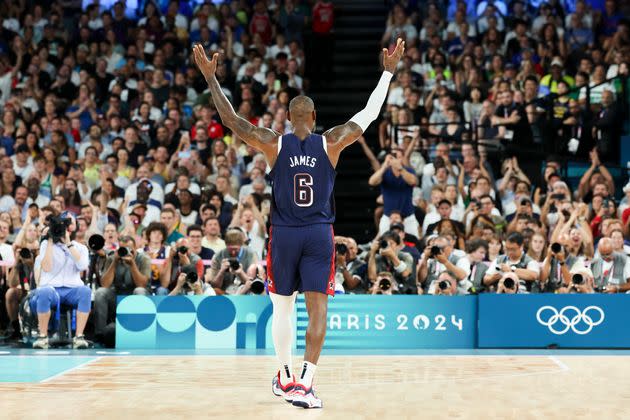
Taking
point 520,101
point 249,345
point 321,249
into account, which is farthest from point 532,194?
point 321,249

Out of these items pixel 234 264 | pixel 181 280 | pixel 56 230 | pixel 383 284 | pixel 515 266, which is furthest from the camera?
pixel 515 266

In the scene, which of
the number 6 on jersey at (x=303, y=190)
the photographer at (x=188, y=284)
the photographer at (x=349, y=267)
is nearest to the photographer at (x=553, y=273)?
the photographer at (x=349, y=267)

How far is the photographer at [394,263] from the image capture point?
Result: 1517 centimetres

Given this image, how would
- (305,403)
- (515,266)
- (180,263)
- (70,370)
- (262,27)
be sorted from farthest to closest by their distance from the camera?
1. (262,27)
2. (180,263)
3. (515,266)
4. (70,370)
5. (305,403)

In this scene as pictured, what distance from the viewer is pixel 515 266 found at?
15.0 m

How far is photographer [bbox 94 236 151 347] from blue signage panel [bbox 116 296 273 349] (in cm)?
20

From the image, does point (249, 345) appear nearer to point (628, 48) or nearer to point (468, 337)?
point (468, 337)

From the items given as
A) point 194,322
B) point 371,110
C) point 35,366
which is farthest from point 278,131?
point 371,110

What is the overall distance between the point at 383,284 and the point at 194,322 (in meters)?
2.52

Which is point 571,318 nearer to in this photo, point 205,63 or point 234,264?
point 234,264

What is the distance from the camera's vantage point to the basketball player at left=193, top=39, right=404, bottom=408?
8.55 meters

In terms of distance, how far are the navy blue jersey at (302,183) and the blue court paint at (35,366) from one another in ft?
10.5

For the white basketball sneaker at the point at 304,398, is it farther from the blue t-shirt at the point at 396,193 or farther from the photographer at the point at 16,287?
the blue t-shirt at the point at 396,193

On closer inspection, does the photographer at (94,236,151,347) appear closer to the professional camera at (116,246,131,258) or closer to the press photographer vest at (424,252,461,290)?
the professional camera at (116,246,131,258)
